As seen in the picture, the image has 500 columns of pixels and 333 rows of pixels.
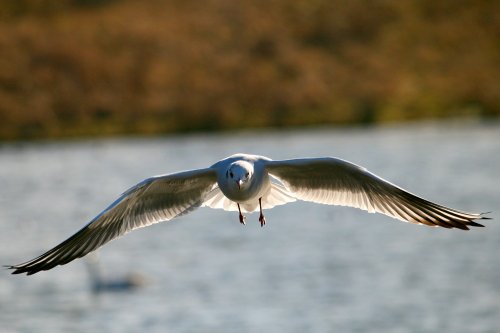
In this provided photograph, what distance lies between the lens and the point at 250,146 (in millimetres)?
35844

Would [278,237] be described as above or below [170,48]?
below

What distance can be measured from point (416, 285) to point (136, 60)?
27.2 m

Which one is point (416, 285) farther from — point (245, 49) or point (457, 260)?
point (245, 49)

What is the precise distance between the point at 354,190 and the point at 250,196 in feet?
3.78

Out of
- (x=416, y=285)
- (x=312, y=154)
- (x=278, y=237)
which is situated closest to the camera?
(x=416, y=285)

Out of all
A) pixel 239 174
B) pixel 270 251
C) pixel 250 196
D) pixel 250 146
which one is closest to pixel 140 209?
pixel 250 196

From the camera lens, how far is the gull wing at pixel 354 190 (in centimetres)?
938

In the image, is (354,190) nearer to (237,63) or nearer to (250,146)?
(250,146)

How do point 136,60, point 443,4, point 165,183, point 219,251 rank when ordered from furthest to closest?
point 443,4 → point 136,60 → point 219,251 → point 165,183

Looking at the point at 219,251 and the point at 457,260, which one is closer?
the point at 457,260

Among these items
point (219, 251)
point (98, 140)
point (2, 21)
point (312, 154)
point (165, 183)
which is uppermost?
point (2, 21)

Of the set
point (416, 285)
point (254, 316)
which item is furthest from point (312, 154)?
point (254, 316)

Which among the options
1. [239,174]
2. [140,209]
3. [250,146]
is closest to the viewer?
[239,174]

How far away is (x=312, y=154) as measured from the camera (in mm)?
32406
